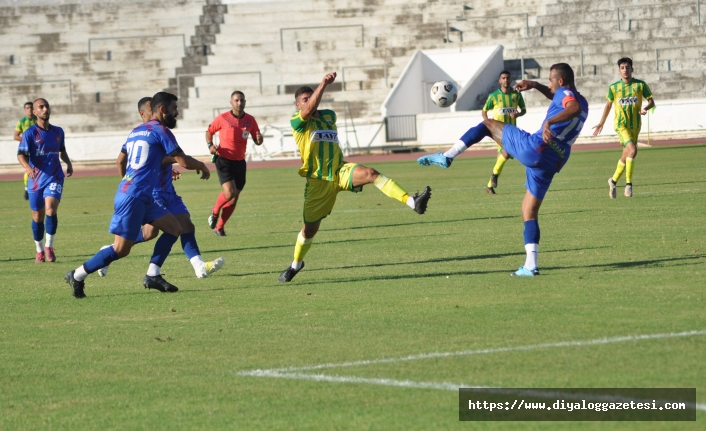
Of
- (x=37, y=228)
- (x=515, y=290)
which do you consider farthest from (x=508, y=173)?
(x=515, y=290)

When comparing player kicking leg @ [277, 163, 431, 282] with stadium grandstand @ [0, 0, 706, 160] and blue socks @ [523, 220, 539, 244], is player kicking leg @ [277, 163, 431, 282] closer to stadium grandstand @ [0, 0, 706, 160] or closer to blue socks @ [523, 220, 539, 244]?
blue socks @ [523, 220, 539, 244]

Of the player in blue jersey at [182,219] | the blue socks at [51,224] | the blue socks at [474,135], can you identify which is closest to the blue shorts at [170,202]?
the player in blue jersey at [182,219]

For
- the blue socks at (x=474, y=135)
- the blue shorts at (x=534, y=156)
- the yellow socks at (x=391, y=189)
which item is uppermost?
the blue socks at (x=474, y=135)

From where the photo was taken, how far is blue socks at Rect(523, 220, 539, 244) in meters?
9.91

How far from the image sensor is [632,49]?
38.6 metres

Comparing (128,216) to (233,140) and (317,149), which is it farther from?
(233,140)

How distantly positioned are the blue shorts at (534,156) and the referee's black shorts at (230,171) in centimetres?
707

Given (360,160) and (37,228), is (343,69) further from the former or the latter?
(37,228)

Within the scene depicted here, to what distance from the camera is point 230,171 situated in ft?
53.6

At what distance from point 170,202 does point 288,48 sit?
32989mm

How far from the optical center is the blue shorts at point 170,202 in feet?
35.6

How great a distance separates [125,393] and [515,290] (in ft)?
13.1

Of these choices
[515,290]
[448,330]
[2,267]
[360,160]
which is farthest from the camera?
[360,160]

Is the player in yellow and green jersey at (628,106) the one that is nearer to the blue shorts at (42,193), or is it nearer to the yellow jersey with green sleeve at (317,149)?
the yellow jersey with green sleeve at (317,149)
